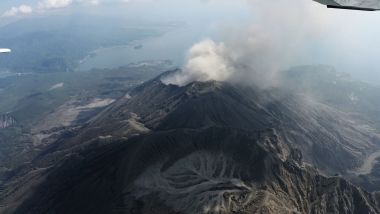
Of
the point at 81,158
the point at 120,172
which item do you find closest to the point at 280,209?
the point at 120,172

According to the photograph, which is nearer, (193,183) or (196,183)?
(196,183)

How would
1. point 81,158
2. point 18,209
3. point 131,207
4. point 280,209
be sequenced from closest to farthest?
point 280,209, point 131,207, point 18,209, point 81,158

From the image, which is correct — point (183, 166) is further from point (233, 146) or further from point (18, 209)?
point (18, 209)

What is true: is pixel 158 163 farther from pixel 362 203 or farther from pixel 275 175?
pixel 362 203

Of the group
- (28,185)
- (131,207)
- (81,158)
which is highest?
(131,207)

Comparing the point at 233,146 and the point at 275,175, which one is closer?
the point at 275,175

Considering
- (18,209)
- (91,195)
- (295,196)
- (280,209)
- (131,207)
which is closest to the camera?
(280,209)

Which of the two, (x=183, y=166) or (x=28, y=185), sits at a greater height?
(x=183, y=166)

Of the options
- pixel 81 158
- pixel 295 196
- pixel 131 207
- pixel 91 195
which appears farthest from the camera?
pixel 81 158

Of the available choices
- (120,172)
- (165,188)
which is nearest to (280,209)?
(165,188)
